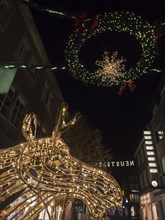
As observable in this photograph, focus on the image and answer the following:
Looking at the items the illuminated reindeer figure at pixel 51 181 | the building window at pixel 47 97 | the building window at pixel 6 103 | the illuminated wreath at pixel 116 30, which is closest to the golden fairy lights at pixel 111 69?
the illuminated wreath at pixel 116 30

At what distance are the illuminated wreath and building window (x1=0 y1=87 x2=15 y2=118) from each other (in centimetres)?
580

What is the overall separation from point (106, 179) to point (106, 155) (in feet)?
51.3

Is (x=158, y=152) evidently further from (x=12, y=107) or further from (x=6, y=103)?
(x=6, y=103)

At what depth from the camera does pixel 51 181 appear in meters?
3.24

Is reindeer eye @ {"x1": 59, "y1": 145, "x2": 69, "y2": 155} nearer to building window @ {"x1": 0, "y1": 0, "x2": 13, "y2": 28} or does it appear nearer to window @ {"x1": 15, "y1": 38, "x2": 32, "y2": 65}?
building window @ {"x1": 0, "y1": 0, "x2": 13, "y2": 28}

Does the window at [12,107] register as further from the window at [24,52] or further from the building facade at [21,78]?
the window at [24,52]

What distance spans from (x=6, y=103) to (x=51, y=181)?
8803mm

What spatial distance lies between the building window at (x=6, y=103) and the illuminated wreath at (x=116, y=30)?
19.0 feet

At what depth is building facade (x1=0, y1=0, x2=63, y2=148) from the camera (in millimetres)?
10758

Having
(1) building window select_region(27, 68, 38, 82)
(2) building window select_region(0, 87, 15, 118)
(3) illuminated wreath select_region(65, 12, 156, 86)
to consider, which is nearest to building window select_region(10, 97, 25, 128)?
(2) building window select_region(0, 87, 15, 118)

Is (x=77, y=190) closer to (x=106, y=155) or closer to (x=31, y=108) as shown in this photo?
(x=31, y=108)

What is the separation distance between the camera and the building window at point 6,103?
10555mm

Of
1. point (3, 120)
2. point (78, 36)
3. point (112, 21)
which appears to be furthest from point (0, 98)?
point (112, 21)

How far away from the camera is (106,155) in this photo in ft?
61.2
